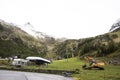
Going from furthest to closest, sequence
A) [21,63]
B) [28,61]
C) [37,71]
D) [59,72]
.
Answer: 1. [28,61]
2. [21,63]
3. [37,71]
4. [59,72]

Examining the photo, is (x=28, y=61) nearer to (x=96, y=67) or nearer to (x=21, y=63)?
(x=21, y=63)

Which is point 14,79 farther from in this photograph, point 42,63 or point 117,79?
point 42,63

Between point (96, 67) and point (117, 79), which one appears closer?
point (117, 79)

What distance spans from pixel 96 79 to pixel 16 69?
57643mm

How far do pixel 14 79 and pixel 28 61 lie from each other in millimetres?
90110

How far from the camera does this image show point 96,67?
473 ft

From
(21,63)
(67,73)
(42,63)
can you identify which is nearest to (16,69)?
(21,63)

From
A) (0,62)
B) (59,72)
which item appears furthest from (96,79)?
(0,62)

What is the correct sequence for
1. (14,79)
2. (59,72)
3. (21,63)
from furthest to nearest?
1. (21,63)
2. (59,72)
3. (14,79)

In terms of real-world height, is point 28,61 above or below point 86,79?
above

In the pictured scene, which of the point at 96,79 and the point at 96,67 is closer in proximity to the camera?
the point at 96,79

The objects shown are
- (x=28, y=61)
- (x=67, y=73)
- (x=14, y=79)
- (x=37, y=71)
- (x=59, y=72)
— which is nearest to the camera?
(x=14, y=79)

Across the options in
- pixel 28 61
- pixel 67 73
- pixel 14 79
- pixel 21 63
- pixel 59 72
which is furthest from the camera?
pixel 28 61

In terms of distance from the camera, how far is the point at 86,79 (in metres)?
97.0
